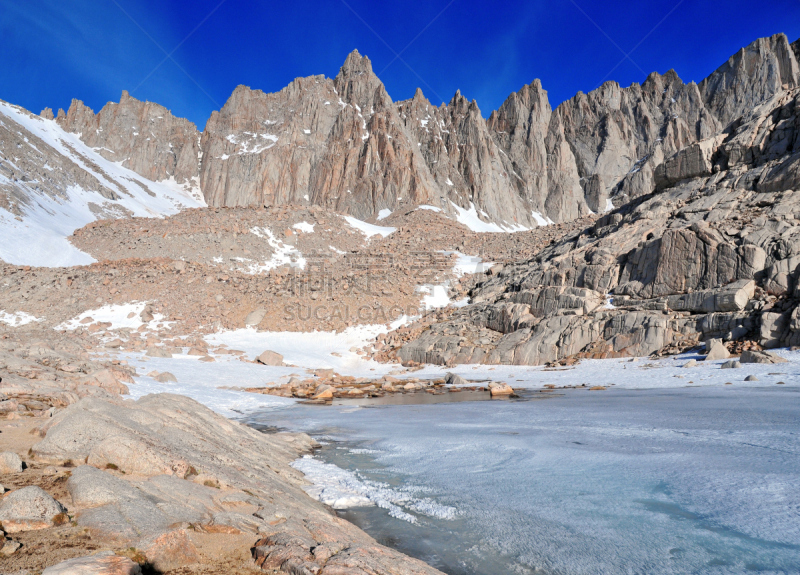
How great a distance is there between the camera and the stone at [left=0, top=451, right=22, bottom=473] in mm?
4043

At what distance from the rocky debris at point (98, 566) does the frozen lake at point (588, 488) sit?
248 centimetres

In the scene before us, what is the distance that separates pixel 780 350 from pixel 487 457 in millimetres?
14460

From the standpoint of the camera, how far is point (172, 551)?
3.05m

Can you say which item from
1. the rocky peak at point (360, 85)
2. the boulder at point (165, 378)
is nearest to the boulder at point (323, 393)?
the boulder at point (165, 378)

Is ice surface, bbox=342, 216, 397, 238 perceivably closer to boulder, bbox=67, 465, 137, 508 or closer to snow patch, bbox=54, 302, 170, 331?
snow patch, bbox=54, 302, 170, 331

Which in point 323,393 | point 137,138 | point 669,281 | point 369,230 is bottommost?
point 323,393

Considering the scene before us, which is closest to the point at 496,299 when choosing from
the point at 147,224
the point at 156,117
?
the point at 147,224

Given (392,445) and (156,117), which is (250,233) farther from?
(156,117)

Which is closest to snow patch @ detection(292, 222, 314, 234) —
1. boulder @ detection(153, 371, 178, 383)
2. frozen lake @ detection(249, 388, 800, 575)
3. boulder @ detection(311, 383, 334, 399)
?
boulder @ detection(311, 383, 334, 399)

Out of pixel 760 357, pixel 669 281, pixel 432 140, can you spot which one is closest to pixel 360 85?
pixel 432 140

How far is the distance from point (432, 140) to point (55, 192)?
76.6 m

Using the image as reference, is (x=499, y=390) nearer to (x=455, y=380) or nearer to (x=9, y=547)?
(x=455, y=380)

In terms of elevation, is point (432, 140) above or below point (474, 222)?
above

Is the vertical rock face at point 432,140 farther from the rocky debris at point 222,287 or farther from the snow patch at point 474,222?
the rocky debris at point 222,287
